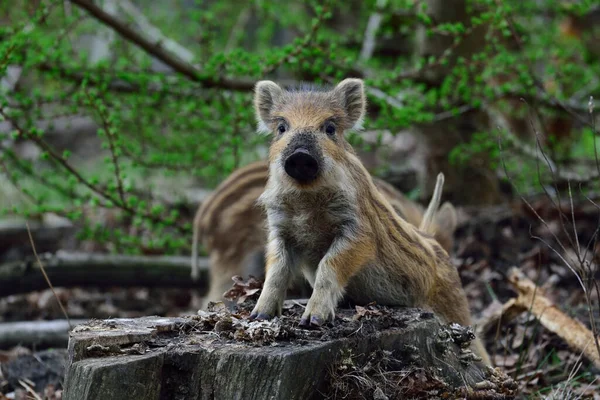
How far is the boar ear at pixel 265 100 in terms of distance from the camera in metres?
4.66

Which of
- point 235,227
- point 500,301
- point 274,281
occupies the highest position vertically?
point 274,281

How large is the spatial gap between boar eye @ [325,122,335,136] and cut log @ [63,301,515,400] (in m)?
1.06

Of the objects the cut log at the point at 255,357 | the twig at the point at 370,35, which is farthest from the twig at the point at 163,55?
the cut log at the point at 255,357

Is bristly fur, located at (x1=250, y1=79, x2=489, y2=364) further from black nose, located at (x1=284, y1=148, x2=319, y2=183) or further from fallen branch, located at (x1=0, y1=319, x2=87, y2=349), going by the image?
fallen branch, located at (x1=0, y1=319, x2=87, y2=349)

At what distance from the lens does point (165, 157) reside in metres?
7.30

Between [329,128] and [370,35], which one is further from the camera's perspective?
[370,35]

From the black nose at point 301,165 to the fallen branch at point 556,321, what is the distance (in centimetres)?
179

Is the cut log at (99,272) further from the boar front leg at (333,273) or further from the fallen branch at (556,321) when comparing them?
the boar front leg at (333,273)

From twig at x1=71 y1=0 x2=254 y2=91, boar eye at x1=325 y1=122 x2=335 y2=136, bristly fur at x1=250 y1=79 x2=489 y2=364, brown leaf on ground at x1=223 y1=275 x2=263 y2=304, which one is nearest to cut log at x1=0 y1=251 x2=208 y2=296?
twig at x1=71 y1=0 x2=254 y2=91

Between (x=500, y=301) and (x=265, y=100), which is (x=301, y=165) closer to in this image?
(x=265, y=100)

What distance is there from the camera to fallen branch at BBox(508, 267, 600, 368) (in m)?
4.87

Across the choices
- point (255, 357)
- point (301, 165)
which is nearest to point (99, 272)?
point (301, 165)

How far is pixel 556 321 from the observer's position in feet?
17.2

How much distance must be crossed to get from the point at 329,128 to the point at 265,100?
2.15 ft
